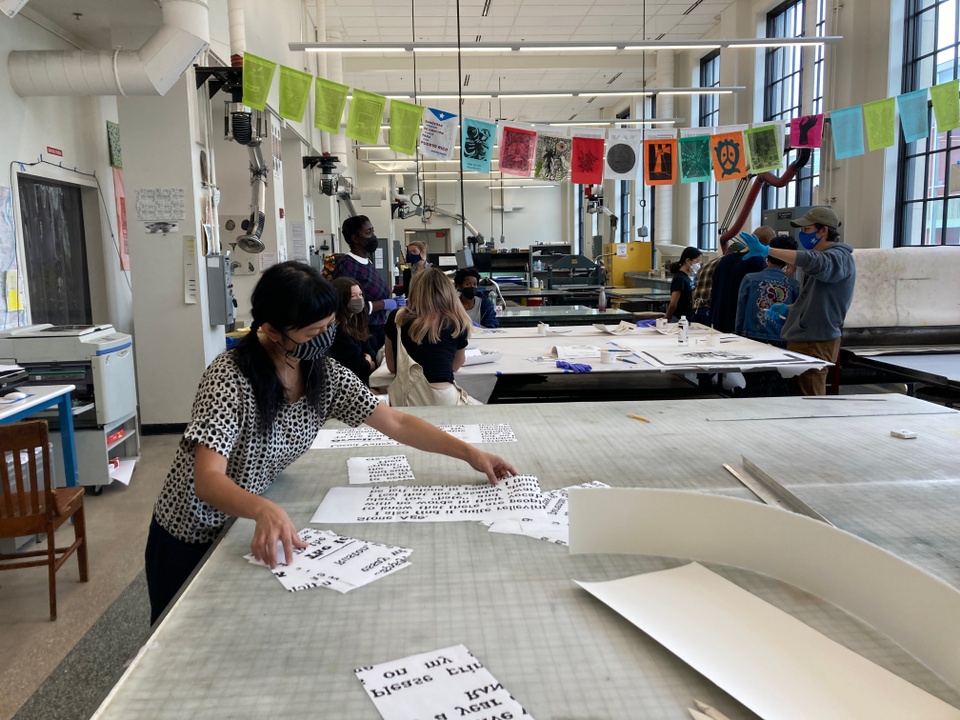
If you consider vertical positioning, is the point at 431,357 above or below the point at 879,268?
below

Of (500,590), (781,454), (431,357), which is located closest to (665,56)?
(431,357)

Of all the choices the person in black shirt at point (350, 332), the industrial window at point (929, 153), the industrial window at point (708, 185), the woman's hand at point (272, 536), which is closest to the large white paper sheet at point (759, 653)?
the woman's hand at point (272, 536)

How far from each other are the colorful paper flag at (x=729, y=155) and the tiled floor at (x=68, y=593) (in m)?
5.28

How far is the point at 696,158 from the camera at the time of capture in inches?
258

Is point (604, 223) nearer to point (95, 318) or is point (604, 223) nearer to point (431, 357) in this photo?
point (95, 318)

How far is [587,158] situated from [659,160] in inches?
26.4

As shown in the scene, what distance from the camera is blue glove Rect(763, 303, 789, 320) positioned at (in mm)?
4914

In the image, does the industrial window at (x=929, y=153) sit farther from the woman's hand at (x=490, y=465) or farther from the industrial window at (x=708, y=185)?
the woman's hand at (x=490, y=465)

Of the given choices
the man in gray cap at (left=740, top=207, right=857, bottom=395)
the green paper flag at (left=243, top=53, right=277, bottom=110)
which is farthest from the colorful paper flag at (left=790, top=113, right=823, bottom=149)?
the green paper flag at (left=243, top=53, right=277, bottom=110)

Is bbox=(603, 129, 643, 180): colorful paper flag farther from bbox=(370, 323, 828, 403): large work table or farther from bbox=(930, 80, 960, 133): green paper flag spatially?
bbox=(930, 80, 960, 133): green paper flag

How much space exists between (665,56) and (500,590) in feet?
40.3

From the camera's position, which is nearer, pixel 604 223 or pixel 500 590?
pixel 500 590

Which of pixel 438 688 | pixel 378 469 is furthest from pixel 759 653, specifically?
pixel 378 469

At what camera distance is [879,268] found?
5020mm
